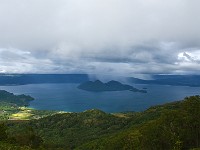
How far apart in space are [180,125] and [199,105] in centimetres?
2165

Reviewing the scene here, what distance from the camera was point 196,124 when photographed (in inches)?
4855

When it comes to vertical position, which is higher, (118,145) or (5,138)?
(5,138)

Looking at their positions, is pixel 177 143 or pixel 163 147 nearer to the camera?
→ pixel 177 143

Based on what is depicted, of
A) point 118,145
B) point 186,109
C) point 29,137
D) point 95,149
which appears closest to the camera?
point 29,137

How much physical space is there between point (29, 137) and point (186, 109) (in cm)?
7402

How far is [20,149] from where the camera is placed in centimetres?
7769

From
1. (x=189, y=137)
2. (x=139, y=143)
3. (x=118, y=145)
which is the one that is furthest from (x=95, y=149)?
(x=189, y=137)

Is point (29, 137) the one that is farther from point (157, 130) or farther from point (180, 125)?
point (180, 125)

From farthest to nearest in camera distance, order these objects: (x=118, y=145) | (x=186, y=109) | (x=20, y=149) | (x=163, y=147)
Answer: (x=118, y=145) < (x=186, y=109) < (x=163, y=147) < (x=20, y=149)

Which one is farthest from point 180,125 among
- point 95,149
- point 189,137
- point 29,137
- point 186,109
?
point 95,149

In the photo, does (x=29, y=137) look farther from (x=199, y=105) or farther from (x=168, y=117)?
(x=199, y=105)

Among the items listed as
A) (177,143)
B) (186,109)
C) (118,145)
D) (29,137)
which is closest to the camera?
(177,143)

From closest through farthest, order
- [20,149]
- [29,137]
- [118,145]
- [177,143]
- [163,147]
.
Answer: [20,149] → [177,143] → [163,147] → [29,137] → [118,145]

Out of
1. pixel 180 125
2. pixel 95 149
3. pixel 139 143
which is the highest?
pixel 180 125
